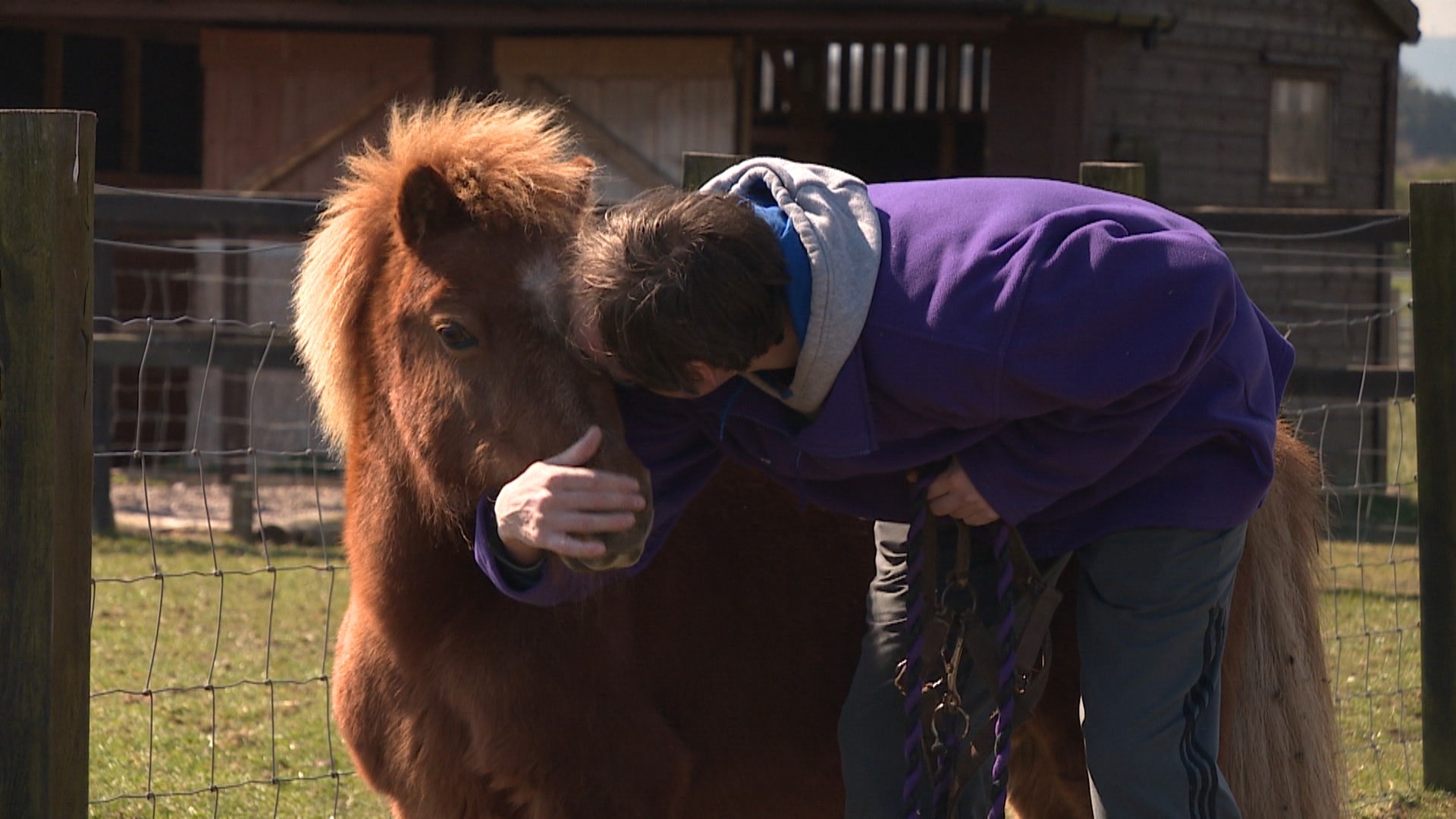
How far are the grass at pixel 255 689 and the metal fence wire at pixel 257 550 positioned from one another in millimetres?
15

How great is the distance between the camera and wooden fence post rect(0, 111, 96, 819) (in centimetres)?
264

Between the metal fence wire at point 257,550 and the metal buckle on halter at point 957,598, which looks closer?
the metal buckle on halter at point 957,598

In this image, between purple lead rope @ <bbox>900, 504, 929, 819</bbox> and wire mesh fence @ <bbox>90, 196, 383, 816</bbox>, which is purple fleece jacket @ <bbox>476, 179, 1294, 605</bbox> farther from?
wire mesh fence @ <bbox>90, 196, 383, 816</bbox>

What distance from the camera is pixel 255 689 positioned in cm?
596

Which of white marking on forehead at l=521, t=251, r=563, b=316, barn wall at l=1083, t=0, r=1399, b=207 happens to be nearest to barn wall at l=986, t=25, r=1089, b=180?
barn wall at l=1083, t=0, r=1399, b=207

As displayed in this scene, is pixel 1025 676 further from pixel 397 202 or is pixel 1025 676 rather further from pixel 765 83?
pixel 765 83

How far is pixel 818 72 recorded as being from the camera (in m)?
14.7

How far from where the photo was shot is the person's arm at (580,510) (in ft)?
7.25

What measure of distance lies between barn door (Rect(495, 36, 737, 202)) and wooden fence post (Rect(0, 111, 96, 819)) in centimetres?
844

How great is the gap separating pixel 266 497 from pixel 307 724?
5567 millimetres

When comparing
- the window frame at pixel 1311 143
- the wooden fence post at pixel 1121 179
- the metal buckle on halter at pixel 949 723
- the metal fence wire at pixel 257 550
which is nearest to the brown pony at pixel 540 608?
the metal buckle on halter at pixel 949 723

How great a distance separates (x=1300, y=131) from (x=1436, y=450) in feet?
30.9

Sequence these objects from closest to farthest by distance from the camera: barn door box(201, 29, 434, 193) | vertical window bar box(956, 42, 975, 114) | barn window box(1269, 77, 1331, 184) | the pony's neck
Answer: the pony's neck < barn door box(201, 29, 434, 193) < barn window box(1269, 77, 1331, 184) < vertical window bar box(956, 42, 975, 114)

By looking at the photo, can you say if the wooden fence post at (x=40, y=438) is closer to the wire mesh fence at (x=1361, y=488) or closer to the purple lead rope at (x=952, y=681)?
the purple lead rope at (x=952, y=681)
